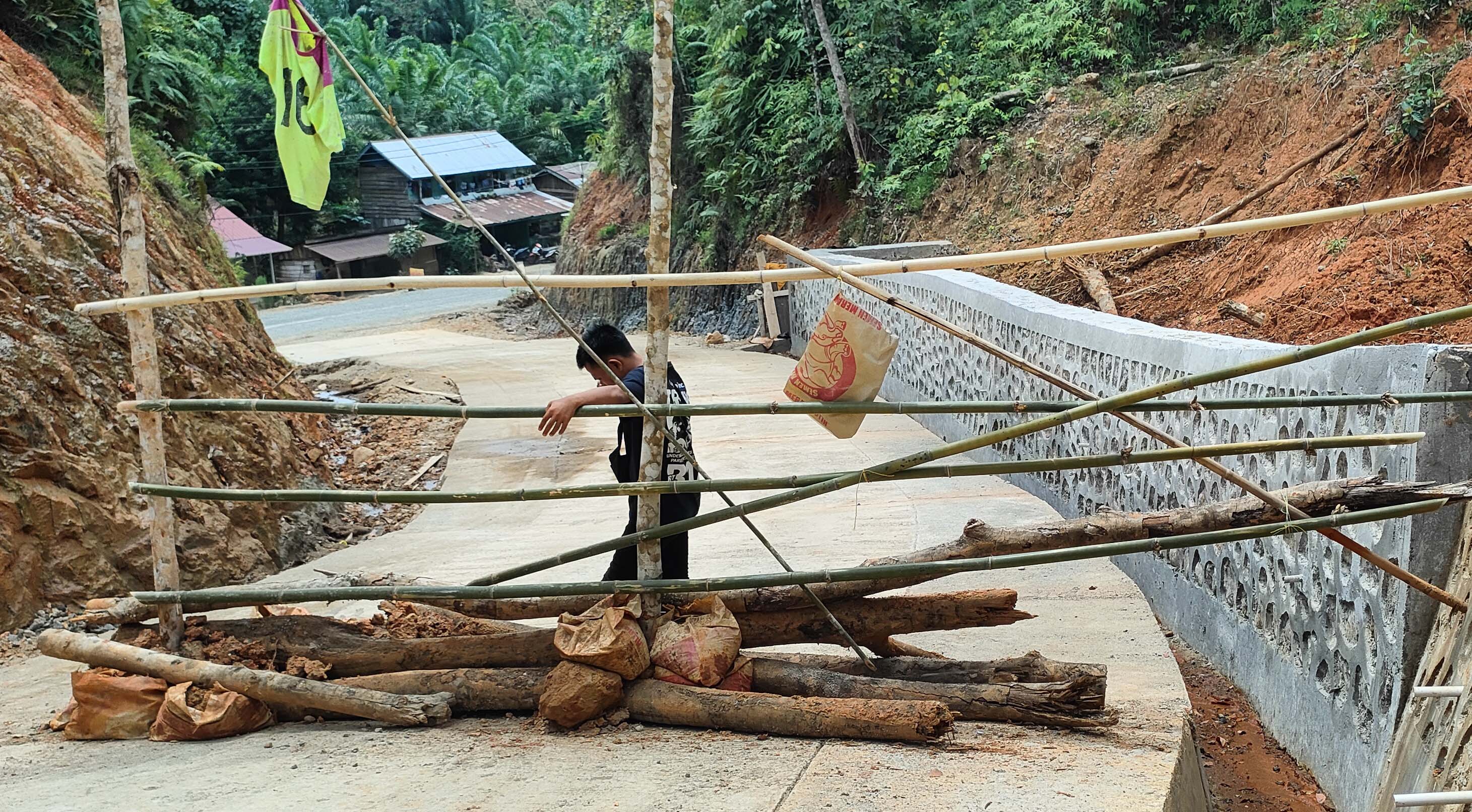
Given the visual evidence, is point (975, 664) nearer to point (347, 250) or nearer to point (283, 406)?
point (283, 406)

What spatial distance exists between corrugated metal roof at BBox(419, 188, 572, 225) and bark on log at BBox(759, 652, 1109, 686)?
111 feet

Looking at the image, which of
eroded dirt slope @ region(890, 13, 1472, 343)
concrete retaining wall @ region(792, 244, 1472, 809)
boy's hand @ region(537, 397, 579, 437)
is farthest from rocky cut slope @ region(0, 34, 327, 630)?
eroded dirt slope @ region(890, 13, 1472, 343)

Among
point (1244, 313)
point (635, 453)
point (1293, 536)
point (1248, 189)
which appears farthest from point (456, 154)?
point (1293, 536)

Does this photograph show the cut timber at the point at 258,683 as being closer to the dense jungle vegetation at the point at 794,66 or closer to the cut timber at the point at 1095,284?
the cut timber at the point at 1095,284

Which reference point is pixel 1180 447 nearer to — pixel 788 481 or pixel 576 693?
pixel 788 481

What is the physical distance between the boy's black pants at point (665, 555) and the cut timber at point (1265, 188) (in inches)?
250

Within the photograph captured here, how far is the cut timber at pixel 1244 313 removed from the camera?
24.1 ft

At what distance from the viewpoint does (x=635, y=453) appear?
4488mm

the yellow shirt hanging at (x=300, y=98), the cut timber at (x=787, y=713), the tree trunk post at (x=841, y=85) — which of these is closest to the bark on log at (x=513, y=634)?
the cut timber at (x=787, y=713)

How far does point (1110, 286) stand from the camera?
10047 millimetres

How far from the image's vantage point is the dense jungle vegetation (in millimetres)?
12242

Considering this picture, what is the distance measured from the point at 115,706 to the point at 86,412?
10.4ft

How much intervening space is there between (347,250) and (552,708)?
3400cm

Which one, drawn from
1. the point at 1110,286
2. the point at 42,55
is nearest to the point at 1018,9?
the point at 1110,286
